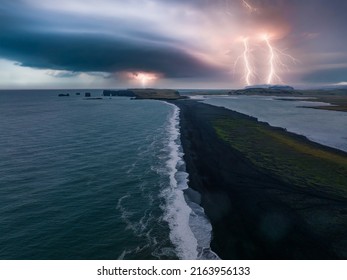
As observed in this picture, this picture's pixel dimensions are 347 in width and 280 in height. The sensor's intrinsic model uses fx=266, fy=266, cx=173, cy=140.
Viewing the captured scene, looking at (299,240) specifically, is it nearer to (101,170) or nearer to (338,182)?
(338,182)

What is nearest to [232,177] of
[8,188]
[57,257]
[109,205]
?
[109,205]

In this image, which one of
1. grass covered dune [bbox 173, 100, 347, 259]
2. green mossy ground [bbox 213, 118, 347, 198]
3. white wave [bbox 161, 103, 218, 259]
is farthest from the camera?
green mossy ground [bbox 213, 118, 347, 198]

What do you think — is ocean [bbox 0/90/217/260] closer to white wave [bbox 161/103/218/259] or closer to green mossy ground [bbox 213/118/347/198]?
white wave [bbox 161/103/218/259]

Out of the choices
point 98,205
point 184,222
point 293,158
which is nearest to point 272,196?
point 184,222

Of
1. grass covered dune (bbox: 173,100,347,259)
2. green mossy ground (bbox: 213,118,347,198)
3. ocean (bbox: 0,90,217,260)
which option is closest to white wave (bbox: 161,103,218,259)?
ocean (bbox: 0,90,217,260)

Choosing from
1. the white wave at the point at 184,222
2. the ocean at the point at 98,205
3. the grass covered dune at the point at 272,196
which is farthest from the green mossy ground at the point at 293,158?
the white wave at the point at 184,222

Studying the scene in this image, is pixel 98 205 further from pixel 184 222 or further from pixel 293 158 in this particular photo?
pixel 293 158
